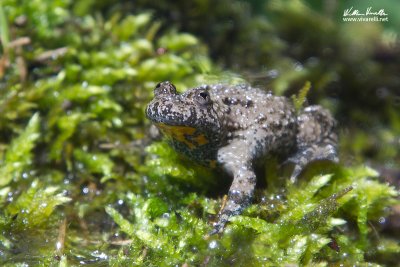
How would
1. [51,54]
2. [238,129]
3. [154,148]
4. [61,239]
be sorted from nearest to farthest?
[61,239], [238,129], [154,148], [51,54]

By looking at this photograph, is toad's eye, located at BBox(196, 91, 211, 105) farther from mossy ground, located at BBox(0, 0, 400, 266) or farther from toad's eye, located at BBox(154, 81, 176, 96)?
mossy ground, located at BBox(0, 0, 400, 266)

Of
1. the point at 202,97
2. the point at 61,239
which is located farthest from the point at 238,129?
the point at 61,239

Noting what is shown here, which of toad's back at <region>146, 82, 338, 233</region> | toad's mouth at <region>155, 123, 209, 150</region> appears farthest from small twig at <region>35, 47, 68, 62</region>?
toad's mouth at <region>155, 123, 209, 150</region>

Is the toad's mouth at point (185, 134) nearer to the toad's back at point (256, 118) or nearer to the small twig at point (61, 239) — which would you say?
Result: the toad's back at point (256, 118)

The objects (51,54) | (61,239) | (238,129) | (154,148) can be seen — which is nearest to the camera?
(61,239)

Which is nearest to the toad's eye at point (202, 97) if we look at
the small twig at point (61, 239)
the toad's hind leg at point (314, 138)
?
the toad's hind leg at point (314, 138)

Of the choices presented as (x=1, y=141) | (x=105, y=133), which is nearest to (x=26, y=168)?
(x=1, y=141)

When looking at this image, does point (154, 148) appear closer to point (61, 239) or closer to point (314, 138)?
point (61, 239)
